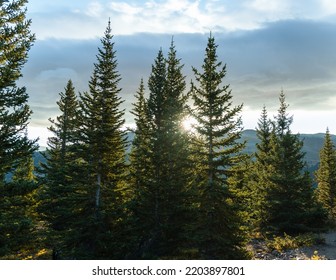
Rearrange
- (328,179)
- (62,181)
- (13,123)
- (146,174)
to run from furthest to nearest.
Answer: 1. (328,179)
2. (62,181)
3. (146,174)
4. (13,123)

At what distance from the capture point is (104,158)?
80.8 feet

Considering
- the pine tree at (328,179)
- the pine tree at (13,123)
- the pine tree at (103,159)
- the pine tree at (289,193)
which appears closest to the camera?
the pine tree at (13,123)

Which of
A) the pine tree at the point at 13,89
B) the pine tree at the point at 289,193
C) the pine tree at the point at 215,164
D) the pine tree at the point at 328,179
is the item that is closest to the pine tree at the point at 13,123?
the pine tree at the point at 13,89

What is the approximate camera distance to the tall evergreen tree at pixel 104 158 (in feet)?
73.6

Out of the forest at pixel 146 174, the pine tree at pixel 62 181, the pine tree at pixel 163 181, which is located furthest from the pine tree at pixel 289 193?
the pine tree at pixel 62 181

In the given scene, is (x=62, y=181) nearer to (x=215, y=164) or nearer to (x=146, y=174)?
(x=146, y=174)

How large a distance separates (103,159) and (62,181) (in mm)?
10068

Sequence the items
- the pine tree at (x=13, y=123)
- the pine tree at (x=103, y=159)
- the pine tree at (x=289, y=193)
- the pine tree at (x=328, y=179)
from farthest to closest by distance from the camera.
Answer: the pine tree at (x=328, y=179) < the pine tree at (x=289, y=193) < the pine tree at (x=103, y=159) < the pine tree at (x=13, y=123)

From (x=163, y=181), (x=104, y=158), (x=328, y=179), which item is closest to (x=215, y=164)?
(x=163, y=181)

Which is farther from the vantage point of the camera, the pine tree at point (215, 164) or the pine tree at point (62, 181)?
the pine tree at point (62, 181)

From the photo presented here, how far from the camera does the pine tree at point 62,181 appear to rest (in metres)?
23.9

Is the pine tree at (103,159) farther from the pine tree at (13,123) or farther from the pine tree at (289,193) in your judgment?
the pine tree at (289,193)

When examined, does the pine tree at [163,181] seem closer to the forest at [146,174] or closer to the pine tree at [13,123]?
the forest at [146,174]

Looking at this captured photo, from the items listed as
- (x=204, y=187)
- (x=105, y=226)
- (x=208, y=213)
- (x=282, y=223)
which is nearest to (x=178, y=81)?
(x=204, y=187)
